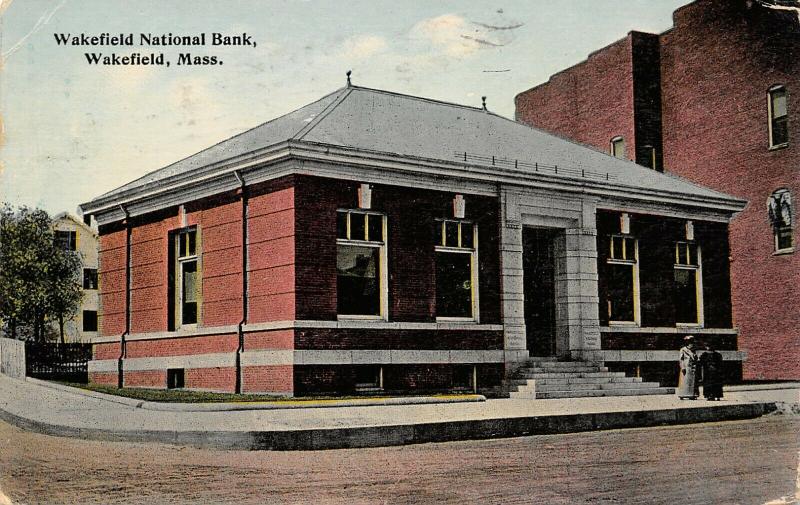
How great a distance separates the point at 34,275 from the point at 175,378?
22380 millimetres

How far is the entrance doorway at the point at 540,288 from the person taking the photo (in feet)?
77.2

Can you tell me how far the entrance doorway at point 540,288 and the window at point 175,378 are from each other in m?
8.62

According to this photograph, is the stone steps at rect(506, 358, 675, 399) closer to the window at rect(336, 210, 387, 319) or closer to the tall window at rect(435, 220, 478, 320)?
the tall window at rect(435, 220, 478, 320)

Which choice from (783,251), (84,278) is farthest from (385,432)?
(84,278)

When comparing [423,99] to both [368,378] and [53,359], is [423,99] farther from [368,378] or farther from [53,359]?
[53,359]

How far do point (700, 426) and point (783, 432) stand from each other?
174cm

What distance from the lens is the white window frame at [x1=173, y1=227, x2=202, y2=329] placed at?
21.8 meters

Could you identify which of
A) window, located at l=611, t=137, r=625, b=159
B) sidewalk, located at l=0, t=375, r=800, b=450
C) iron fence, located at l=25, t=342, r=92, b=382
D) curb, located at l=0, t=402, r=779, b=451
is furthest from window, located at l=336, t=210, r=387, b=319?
window, located at l=611, t=137, r=625, b=159

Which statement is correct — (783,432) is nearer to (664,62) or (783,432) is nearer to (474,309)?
(474,309)

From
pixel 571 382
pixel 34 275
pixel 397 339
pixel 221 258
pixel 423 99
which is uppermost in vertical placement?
pixel 423 99

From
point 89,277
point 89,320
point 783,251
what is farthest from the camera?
point 89,320

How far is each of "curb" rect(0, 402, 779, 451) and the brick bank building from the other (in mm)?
5462

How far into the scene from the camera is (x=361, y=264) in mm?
20328

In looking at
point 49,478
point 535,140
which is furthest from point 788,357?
point 49,478
